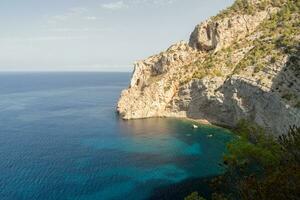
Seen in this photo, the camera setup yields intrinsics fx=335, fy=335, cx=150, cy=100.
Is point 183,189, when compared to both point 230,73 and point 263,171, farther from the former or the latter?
point 230,73

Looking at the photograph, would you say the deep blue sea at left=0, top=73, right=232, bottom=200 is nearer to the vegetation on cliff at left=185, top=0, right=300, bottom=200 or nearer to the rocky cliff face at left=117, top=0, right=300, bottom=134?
the rocky cliff face at left=117, top=0, right=300, bottom=134

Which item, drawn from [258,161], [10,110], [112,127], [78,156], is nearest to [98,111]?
[112,127]

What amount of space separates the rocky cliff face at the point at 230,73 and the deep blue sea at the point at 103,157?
828cm

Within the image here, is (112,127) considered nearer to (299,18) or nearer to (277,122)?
(277,122)

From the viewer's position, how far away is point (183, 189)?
215 ft

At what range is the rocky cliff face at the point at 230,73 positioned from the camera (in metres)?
90.2

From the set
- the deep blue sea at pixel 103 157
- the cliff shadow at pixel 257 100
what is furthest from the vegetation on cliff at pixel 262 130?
the deep blue sea at pixel 103 157

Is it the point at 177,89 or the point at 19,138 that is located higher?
the point at 177,89

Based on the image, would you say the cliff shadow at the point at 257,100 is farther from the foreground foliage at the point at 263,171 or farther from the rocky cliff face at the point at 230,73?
the foreground foliage at the point at 263,171

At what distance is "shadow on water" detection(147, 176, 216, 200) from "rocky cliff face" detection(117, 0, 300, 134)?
26.2 meters

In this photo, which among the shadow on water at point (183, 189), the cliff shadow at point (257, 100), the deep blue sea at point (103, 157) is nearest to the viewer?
the shadow on water at point (183, 189)

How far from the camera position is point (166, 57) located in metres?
142

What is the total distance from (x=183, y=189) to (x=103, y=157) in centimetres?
2864

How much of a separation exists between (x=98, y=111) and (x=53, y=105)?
36858 millimetres
